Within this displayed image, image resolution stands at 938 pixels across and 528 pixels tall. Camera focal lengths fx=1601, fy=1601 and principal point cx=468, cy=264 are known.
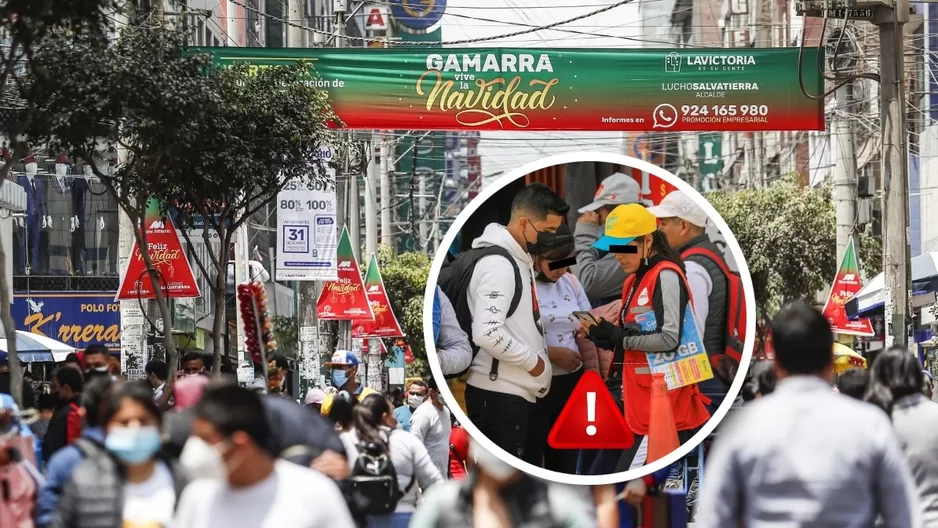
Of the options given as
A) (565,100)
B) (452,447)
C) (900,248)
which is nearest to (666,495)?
(452,447)

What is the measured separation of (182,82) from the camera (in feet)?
58.0

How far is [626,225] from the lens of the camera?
7.37 metres

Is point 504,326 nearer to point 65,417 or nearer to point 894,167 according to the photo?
point 65,417

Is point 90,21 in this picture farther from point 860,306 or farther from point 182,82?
point 860,306

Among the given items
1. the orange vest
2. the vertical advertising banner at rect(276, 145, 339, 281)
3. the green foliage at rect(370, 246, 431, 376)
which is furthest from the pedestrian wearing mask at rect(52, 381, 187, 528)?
the green foliage at rect(370, 246, 431, 376)

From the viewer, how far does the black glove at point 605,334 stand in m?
7.28

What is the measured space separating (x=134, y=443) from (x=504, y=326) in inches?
67.4

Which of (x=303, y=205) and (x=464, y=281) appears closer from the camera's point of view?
(x=464, y=281)

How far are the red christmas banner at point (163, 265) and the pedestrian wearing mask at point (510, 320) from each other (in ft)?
39.0

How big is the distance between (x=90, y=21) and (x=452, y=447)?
4.54m

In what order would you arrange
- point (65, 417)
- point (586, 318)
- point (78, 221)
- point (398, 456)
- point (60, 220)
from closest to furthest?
1. point (586, 318)
2. point (398, 456)
3. point (65, 417)
4. point (60, 220)
5. point (78, 221)

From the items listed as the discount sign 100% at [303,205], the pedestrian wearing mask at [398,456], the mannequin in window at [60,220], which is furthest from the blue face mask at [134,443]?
the mannequin in window at [60,220]

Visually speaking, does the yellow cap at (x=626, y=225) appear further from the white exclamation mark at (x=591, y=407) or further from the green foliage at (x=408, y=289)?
the green foliage at (x=408, y=289)

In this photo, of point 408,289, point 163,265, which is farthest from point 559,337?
point 408,289
